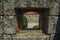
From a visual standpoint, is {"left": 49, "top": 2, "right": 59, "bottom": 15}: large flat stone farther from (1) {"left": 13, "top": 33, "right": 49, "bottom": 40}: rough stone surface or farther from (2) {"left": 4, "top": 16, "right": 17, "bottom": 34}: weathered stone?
(2) {"left": 4, "top": 16, "right": 17, "bottom": 34}: weathered stone

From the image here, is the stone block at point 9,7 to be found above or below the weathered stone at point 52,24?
above

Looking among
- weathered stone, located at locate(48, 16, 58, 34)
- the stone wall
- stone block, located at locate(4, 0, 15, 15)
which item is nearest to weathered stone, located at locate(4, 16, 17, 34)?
the stone wall

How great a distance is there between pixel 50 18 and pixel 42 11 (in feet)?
1.10

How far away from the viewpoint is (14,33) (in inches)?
107

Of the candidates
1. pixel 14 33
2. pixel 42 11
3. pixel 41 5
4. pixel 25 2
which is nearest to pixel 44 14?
pixel 42 11

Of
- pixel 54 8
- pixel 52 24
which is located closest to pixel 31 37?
pixel 52 24

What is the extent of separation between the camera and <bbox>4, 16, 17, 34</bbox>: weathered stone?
2600 mm

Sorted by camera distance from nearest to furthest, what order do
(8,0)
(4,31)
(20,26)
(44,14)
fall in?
(8,0) < (4,31) < (44,14) < (20,26)

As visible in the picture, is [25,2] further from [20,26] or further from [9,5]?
[20,26]

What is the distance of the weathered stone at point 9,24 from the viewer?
260 cm

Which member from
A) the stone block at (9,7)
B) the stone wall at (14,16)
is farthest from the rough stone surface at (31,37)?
the stone block at (9,7)

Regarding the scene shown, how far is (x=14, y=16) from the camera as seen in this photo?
261 centimetres

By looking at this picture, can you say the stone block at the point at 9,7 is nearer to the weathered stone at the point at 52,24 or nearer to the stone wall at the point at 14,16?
the stone wall at the point at 14,16

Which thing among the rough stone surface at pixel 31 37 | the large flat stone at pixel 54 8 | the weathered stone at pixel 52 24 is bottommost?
the rough stone surface at pixel 31 37
